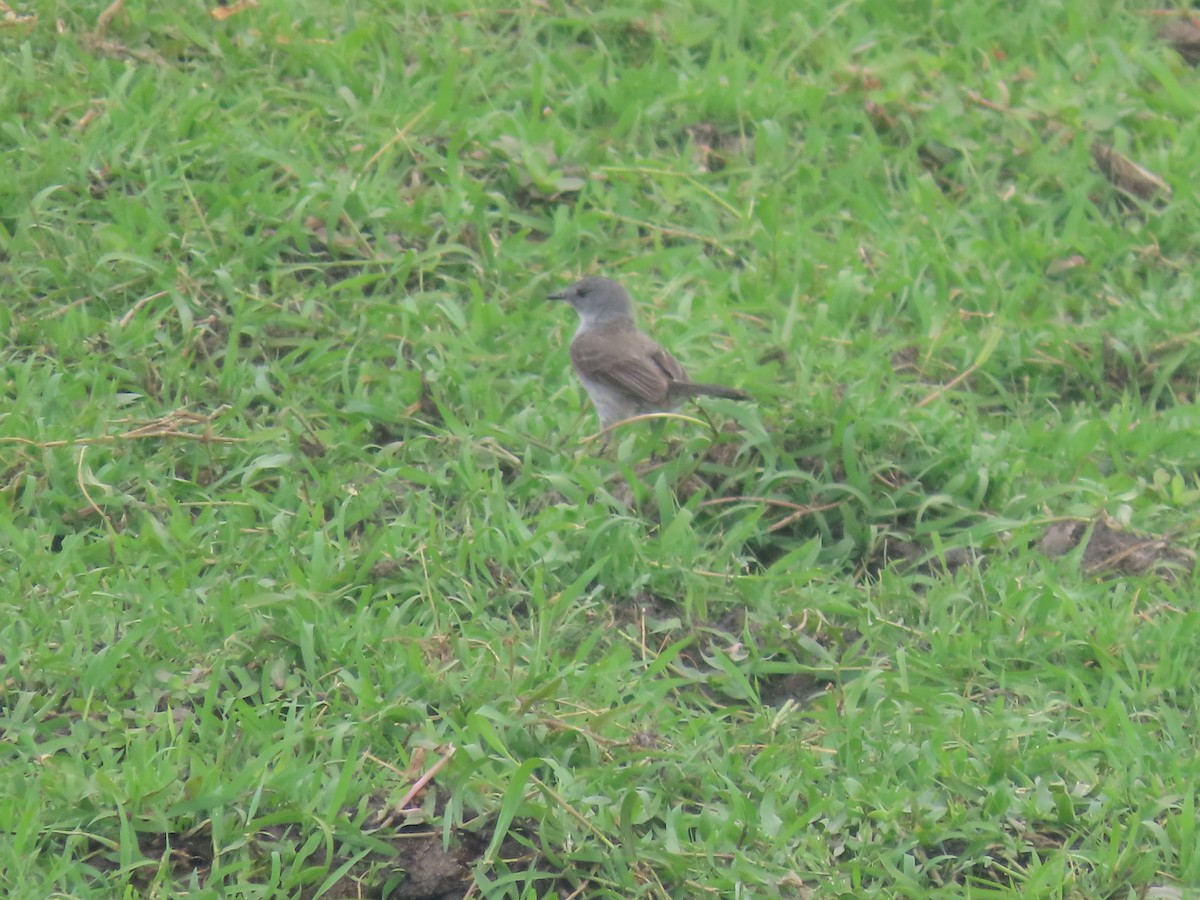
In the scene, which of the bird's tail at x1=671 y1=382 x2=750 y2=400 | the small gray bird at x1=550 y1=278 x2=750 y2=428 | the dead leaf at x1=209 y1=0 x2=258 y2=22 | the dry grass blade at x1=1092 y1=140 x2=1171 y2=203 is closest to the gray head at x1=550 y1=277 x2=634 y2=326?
the small gray bird at x1=550 y1=278 x2=750 y2=428

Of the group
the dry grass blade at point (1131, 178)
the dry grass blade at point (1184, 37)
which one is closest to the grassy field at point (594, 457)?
the dry grass blade at point (1131, 178)

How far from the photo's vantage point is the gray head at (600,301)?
267 inches

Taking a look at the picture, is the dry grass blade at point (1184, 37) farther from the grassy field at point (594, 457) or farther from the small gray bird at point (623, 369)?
the small gray bird at point (623, 369)

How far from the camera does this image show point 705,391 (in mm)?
6336

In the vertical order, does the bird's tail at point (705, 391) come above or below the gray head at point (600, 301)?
above

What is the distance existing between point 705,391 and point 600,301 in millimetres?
735

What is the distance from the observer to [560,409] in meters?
6.69

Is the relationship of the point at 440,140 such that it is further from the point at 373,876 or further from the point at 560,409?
the point at 373,876

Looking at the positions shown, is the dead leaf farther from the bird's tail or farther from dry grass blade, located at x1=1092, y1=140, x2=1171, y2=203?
dry grass blade, located at x1=1092, y1=140, x2=1171, y2=203

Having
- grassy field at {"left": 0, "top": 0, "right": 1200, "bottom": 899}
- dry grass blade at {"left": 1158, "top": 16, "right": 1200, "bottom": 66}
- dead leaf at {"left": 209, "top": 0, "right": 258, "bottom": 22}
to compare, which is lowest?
grassy field at {"left": 0, "top": 0, "right": 1200, "bottom": 899}

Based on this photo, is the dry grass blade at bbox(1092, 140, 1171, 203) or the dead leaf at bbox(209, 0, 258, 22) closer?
the dead leaf at bbox(209, 0, 258, 22)

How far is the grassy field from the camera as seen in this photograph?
472cm

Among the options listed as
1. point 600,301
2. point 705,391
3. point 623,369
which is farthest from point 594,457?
point 600,301

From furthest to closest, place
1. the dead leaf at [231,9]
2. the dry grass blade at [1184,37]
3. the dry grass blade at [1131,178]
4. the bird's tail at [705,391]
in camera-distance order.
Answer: the dry grass blade at [1184,37], the dry grass blade at [1131,178], the dead leaf at [231,9], the bird's tail at [705,391]
